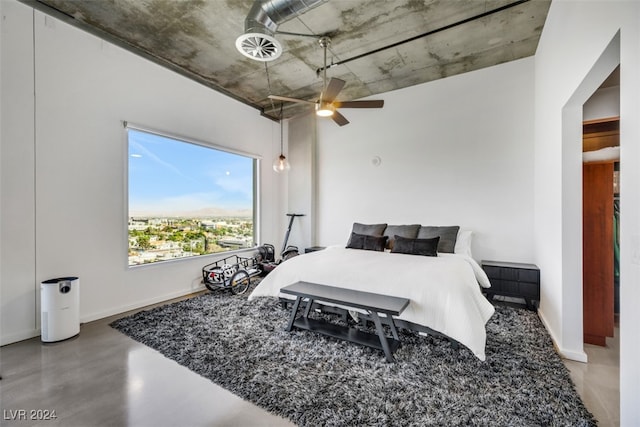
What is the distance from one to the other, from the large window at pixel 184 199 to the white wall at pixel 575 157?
15.4 feet

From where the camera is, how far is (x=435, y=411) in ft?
5.81

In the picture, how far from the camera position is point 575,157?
2.46m

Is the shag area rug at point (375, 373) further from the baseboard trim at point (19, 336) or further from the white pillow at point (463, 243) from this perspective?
the white pillow at point (463, 243)

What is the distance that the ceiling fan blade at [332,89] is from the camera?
303 centimetres

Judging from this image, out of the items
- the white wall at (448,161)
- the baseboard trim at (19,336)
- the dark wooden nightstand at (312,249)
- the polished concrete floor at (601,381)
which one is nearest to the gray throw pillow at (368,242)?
the white wall at (448,161)

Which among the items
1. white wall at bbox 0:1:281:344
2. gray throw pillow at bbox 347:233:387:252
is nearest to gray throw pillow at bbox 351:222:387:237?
gray throw pillow at bbox 347:233:387:252

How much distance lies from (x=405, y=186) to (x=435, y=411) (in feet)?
12.2

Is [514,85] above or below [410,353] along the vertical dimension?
above

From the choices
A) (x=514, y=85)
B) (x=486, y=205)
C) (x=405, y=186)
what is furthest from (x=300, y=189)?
(x=514, y=85)

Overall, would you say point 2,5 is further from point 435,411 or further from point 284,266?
point 435,411

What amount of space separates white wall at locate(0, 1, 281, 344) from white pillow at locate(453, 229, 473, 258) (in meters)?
4.29

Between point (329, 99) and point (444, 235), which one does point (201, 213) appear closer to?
point (329, 99)

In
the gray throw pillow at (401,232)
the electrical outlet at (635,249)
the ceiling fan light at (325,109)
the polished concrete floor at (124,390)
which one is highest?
the ceiling fan light at (325,109)

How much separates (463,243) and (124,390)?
425 cm
